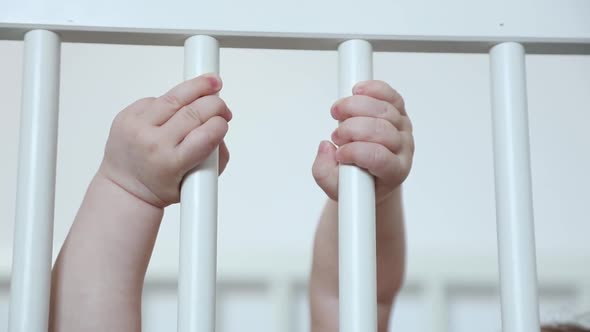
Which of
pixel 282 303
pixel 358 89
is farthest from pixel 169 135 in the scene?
pixel 282 303

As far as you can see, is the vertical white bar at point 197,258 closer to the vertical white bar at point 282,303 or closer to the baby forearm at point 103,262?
the baby forearm at point 103,262

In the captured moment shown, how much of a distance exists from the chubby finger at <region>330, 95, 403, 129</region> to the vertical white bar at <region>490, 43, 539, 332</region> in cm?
8

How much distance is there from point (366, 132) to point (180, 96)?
13cm

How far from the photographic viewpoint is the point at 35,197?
41 centimetres

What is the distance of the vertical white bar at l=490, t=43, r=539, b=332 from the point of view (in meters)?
0.43

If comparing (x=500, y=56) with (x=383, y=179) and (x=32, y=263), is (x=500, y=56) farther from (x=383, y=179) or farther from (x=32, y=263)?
(x=32, y=263)

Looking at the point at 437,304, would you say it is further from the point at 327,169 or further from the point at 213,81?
the point at 213,81

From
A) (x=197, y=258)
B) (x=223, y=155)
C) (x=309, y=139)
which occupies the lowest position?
(x=197, y=258)

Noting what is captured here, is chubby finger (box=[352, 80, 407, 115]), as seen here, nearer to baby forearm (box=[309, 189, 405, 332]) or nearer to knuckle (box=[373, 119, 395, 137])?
knuckle (box=[373, 119, 395, 137])

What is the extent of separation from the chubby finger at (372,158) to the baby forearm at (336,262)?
0.64 feet

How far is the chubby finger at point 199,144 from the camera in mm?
437

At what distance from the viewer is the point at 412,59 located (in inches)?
47.1

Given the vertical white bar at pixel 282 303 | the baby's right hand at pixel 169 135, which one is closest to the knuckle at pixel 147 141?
the baby's right hand at pixel 169 135

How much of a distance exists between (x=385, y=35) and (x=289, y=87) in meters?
0.72
